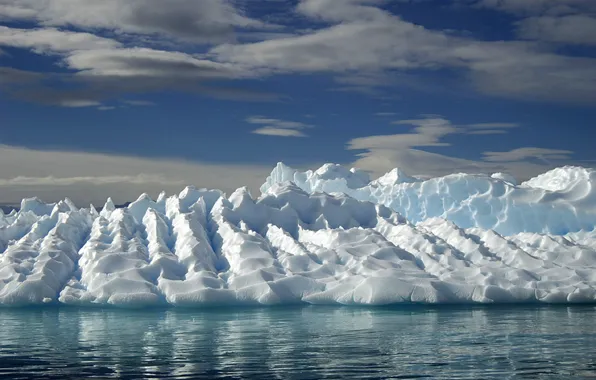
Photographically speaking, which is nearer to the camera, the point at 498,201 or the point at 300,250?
the point at 300,250

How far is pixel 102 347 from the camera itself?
2042cm

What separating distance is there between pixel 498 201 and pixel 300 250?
20009mm

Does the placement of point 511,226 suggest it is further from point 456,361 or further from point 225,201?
point 456,361

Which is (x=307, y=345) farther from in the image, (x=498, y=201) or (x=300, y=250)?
(x=498, y=201)

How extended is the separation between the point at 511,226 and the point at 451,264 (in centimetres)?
1608

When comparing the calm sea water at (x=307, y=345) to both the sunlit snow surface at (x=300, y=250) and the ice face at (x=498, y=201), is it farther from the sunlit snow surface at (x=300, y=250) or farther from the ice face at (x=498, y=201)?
the ice face at (x=498, y=201)

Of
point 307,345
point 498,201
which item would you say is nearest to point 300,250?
point 307,345

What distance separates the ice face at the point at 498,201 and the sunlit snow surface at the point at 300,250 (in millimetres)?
101

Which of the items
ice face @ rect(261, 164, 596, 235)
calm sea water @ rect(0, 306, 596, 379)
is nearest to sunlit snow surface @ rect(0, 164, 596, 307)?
ice face @ rect(261, 164, 596, 235)

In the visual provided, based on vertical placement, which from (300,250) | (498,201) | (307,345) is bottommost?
(307,345)

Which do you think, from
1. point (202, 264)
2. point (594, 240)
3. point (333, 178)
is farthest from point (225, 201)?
point (594, 240)

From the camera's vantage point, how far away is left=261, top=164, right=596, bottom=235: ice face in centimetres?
5153

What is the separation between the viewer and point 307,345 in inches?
789

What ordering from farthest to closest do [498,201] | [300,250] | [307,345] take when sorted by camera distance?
1. [498,201]
2. [300,250]
3. [307,345]
